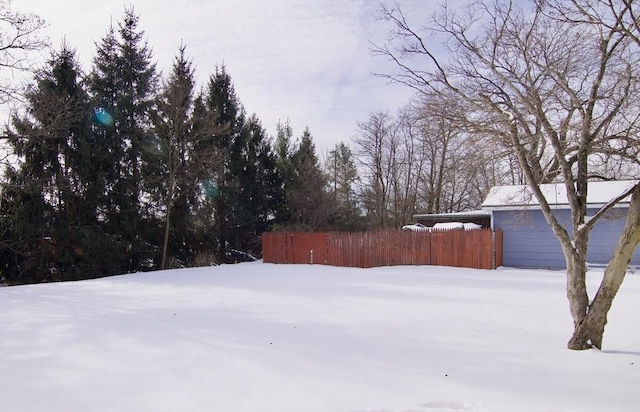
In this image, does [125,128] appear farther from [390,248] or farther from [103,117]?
[390,248]

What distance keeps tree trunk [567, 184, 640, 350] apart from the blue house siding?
10.4 meters

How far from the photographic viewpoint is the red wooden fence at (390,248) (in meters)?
15.2

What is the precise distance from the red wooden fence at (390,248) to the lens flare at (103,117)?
8.58m

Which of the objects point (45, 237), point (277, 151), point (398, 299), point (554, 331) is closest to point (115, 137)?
point (45, 237)

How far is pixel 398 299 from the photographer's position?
8.61 meters

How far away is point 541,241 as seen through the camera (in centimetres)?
1553

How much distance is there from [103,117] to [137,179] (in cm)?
303

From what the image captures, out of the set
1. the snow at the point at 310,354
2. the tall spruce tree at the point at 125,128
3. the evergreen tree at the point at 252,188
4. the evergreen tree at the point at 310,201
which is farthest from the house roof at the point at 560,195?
the tall spruce tree at the point at 125,128

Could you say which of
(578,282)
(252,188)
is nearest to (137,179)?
(252,188)

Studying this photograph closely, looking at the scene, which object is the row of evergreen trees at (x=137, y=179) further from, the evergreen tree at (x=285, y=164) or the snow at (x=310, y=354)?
the snow at (x=310, y=354)

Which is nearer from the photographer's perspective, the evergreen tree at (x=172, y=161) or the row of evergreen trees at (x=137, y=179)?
the row of evergreen trees at (x=137, y=179)

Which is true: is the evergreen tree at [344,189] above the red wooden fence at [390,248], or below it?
above

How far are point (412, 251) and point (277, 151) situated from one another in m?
13.2

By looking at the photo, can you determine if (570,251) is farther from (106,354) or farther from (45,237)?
(45,237)
